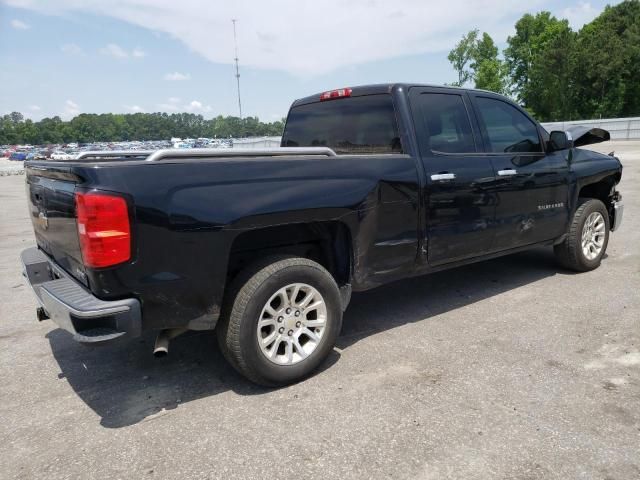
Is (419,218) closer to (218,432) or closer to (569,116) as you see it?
(218,432)

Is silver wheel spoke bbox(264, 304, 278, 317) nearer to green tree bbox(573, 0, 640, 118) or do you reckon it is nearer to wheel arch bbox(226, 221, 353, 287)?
wheel arch bbox(226, 221, 353, 287)

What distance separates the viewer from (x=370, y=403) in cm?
287

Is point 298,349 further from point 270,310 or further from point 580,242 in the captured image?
point 580,242

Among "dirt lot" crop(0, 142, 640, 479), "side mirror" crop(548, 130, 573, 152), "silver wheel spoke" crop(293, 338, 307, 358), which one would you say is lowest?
"dirt lot" crop(0, 142, 640, 479)

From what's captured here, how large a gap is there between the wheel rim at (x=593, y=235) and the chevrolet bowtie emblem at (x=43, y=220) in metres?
5.03

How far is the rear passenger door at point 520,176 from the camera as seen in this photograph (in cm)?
432

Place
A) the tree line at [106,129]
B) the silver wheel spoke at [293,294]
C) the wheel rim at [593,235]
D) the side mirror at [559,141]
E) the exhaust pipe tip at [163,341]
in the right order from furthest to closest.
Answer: the tree line at [106,129]
the wheel rim at [593,235]
the side mirror at [559,141]
the silver wheel spoke at [293,294]
the exhaust pipe tip at [163,341]

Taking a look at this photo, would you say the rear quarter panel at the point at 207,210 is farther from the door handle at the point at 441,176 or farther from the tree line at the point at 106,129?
the tree line at the point at 106,129

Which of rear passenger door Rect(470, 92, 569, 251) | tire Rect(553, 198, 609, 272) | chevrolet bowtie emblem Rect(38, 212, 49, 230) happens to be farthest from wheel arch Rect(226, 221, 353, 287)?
tire Rect(553, 198, 609, 272)

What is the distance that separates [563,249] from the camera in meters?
5.27

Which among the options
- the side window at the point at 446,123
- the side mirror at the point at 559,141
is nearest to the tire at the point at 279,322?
the side window at the point at 446,123

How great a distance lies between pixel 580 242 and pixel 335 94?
10.1 ft

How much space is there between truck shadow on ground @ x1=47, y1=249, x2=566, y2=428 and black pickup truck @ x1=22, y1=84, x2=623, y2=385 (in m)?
0.40

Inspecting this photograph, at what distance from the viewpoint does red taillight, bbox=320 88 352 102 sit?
4.18m
